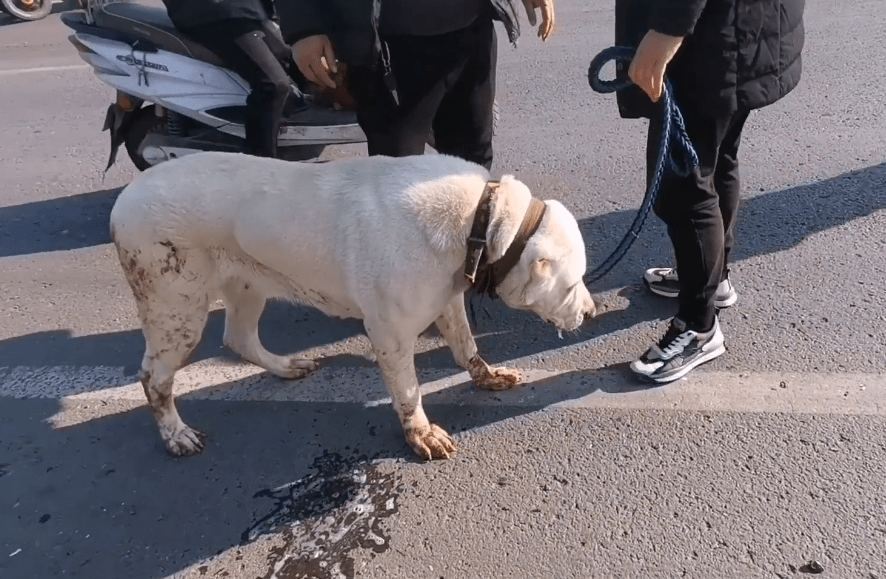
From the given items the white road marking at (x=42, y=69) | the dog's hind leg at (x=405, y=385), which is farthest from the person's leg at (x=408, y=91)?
the white road marking at (x=42, y=69)

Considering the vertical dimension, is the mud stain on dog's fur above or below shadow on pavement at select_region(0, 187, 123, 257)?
below

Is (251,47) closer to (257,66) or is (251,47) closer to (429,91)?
(257,66)

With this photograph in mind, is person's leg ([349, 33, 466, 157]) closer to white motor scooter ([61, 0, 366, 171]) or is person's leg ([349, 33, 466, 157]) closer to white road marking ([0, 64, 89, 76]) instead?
white motor scooter ([61, 0, 366, 171])

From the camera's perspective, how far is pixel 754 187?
4.16m

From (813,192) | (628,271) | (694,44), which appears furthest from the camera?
(813,192)

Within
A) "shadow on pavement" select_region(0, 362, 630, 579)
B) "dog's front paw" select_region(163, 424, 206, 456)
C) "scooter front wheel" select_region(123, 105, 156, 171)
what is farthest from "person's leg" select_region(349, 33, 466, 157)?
"scooter front wheel" select_region(123, 105, 156, 171)

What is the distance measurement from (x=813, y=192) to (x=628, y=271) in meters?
1.31

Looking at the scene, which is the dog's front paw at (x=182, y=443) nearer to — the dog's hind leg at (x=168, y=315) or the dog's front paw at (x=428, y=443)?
the dog's hind leg at (x=168, y=315)

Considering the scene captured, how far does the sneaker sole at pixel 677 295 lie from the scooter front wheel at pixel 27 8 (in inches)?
383

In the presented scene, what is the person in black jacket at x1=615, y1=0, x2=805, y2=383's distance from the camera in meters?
2.33

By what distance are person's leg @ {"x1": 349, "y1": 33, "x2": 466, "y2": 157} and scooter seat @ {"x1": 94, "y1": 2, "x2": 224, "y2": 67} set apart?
1.87m

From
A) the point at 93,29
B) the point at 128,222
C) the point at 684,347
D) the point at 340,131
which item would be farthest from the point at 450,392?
the point at 93,29

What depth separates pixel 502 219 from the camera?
88.4 inches

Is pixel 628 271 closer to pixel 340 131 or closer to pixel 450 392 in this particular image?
pixel 450 392
